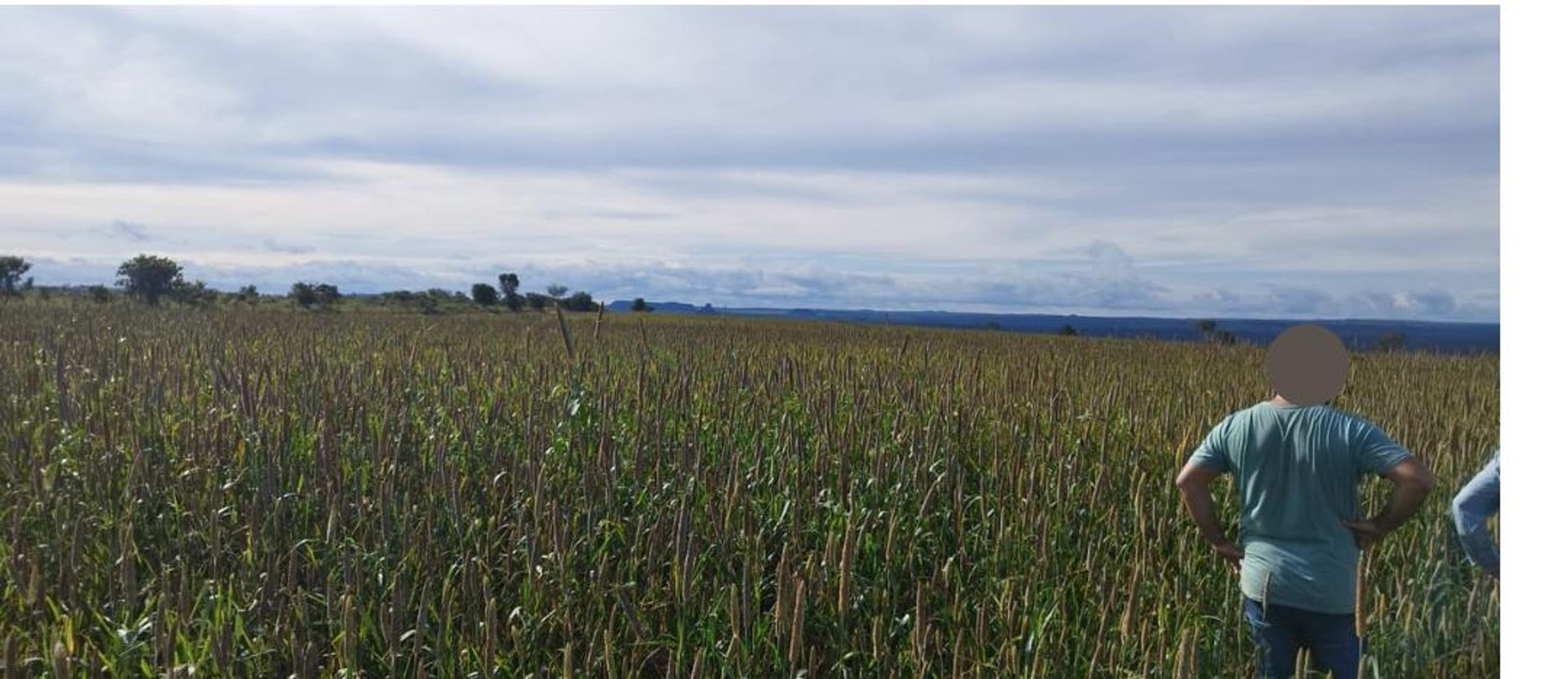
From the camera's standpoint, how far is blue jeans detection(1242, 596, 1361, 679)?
7.55ft

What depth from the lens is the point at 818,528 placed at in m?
3.47

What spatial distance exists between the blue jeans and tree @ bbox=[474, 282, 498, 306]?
36914mm

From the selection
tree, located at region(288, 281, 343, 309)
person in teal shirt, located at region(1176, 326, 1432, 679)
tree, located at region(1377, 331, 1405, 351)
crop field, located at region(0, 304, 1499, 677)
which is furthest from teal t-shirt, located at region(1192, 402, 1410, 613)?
tree, located at region(288, 281, 343, 309)

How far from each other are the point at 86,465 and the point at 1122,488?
162 inches

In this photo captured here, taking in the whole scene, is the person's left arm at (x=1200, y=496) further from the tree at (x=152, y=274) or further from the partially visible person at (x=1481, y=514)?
the tree at (x=152, y=274)

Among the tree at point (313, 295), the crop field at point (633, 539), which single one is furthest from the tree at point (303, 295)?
the crop field at point (633, 539)

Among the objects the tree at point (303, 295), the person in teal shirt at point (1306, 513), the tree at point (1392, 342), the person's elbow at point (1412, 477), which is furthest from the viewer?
the tree at point (303, 295)

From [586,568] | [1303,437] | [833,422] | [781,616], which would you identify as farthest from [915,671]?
[833,422]

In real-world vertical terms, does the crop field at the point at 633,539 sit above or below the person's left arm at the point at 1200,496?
below

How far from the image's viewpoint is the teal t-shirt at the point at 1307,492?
2211 millimetres

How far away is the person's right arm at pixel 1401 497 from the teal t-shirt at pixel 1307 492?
0.03 meters

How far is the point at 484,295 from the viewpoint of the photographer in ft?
128

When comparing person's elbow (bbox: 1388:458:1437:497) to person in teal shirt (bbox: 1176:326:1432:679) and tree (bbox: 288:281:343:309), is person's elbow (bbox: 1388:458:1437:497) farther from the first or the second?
tree (bbox: 288:281:343:309)

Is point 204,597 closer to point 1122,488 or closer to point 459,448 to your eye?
point 459,448
